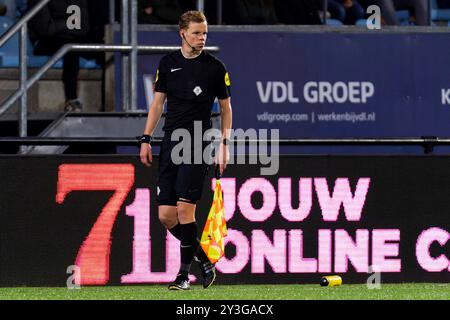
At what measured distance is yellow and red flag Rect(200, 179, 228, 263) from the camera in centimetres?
1111

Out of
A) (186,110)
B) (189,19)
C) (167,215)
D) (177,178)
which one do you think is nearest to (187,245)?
(167,215)

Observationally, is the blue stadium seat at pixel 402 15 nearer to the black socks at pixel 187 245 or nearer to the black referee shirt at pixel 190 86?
the black referee shirt at pixel 190 86

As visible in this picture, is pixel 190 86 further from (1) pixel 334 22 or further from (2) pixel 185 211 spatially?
(1) pixel 334 22

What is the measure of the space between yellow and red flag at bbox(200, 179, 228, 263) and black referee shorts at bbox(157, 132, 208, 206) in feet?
1.00

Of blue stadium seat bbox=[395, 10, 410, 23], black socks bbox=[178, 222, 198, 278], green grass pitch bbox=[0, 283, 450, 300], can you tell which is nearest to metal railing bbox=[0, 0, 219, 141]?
green grass pitch bbox=[0, 283, 450, 300]

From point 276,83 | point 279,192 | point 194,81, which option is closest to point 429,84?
point 276,83

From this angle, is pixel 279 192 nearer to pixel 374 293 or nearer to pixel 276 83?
pixel 374 293

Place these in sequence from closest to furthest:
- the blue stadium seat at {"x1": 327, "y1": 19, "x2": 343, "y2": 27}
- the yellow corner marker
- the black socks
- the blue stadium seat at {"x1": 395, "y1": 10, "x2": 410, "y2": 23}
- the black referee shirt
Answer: the black referee shirt → the black socks → the yellow corner marker → the blue stadium seat at {"x1": 327, "y1": 19, "x2": 343, "y2": 27} → the blue stadium seat at {"x1": 395, "y1": 10, "x2": 410, "y2": 23}

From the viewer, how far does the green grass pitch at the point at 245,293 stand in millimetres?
10547

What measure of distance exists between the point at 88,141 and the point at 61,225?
2.30ft

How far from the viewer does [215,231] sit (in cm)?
1119

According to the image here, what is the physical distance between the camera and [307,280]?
11.8m

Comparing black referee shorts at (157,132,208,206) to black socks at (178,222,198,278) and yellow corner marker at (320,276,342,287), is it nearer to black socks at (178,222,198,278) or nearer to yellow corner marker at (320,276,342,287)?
black socks at (178,222,198,278)

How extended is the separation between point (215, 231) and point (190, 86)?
1.13 metres
